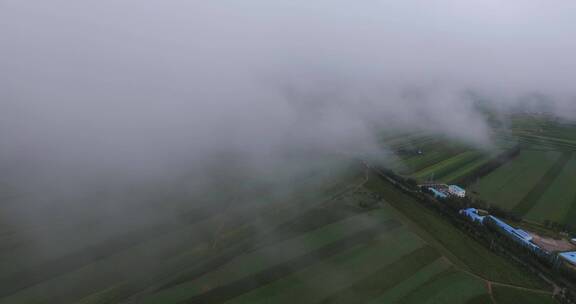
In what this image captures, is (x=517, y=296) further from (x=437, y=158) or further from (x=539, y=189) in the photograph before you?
(x=437, y=158)

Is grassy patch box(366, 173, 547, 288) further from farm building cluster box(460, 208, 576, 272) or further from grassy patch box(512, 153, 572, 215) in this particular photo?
grassy patch box(512, 153, 572, 215)

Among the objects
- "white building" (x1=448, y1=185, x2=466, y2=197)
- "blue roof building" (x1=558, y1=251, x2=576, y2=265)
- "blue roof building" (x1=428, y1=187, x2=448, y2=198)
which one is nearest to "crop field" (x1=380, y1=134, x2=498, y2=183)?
"white building" (x1=448, y1=185, x2=466, y2=197)

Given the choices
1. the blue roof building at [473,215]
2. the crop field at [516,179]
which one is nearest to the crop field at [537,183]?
the crop field at [516,179]

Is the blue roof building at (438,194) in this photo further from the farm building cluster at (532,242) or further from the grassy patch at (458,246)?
the grassy patch at (458,246)

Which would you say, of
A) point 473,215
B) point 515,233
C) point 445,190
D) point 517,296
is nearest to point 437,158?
point 445,190

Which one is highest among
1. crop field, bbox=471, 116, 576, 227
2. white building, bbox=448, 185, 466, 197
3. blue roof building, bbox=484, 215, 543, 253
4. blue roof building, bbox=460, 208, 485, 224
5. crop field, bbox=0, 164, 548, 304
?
crop field, bbox=0, 164, 548, 304

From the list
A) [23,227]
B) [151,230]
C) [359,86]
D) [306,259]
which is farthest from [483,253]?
[359,86]

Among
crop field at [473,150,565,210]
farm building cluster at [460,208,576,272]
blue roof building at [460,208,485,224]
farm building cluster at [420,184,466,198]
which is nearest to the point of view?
farm building cluster at [460,208,576,272]

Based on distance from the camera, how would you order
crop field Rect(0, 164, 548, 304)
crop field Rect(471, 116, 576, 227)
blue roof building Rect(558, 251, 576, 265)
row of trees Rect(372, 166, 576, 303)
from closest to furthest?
crop field Rect(0, 164, 548, 304) → row of trees Rect(372, 166, 576, 303) → blue roof building Rect(558, 251, 576, 265) → crop field Rect(471, 116, 576, 227)
